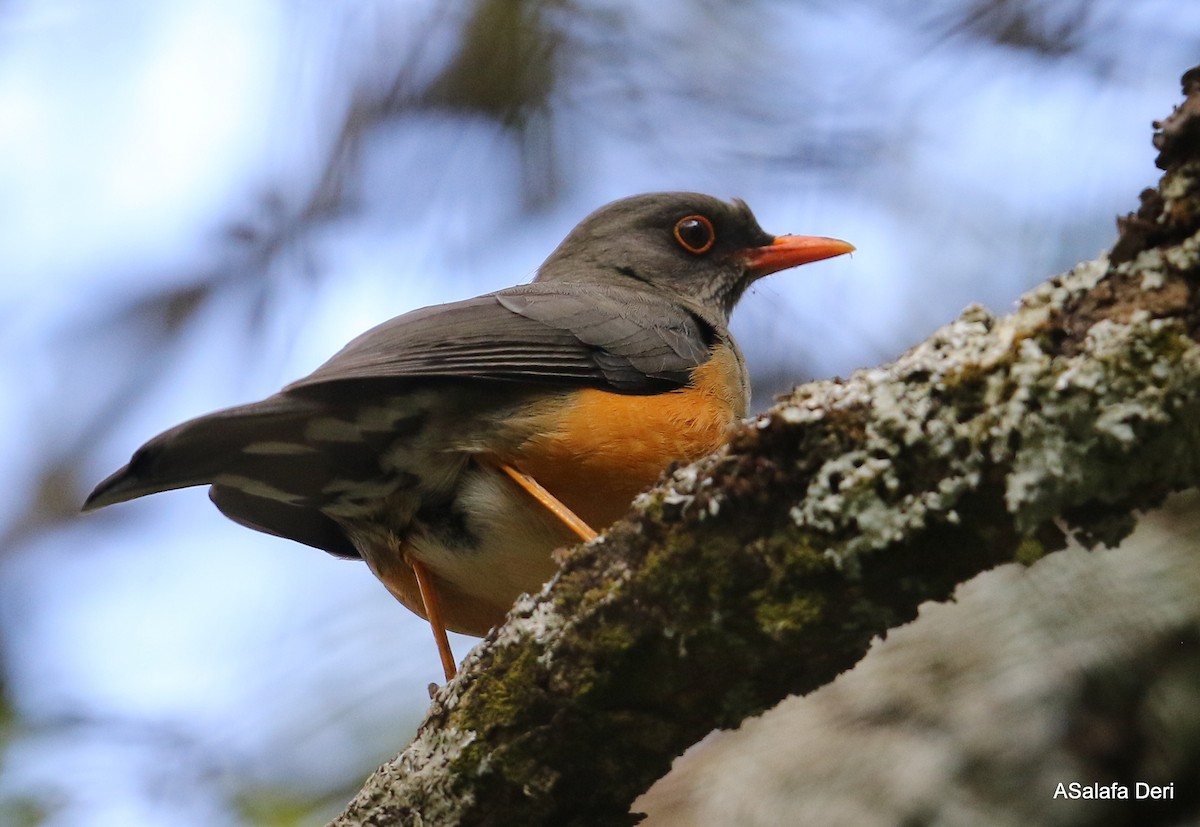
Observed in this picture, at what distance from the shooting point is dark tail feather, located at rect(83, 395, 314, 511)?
137 inches

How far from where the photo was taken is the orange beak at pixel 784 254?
616 centimetres

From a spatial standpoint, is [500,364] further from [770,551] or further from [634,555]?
[770,551]

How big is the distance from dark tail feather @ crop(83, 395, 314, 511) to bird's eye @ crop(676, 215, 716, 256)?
9.98ft

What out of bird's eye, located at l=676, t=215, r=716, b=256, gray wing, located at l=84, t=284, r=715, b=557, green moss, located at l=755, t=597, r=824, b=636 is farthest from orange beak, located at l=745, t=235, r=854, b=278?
green moss, located at l=755, t=597, r=824, b=636

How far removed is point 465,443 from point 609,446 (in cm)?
52

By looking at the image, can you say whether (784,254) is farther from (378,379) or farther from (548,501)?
(378,379)

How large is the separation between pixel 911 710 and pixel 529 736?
2.67 meters

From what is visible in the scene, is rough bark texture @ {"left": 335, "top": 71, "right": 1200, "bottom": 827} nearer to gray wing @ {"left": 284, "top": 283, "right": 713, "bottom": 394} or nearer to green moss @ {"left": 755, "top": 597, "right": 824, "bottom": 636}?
green moss @ {"left": 755, "top": 597, "right": 824, "bottom": 636}

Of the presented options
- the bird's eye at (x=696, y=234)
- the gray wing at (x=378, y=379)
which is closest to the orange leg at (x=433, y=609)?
the gray wing at (x=378, y=379)

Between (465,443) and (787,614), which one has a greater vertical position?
(465,443)

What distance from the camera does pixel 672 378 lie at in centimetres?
462

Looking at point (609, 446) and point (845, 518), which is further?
point (609, 446)

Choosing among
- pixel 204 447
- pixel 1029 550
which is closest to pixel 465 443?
pixel 204 447

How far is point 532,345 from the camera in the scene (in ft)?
14.2
